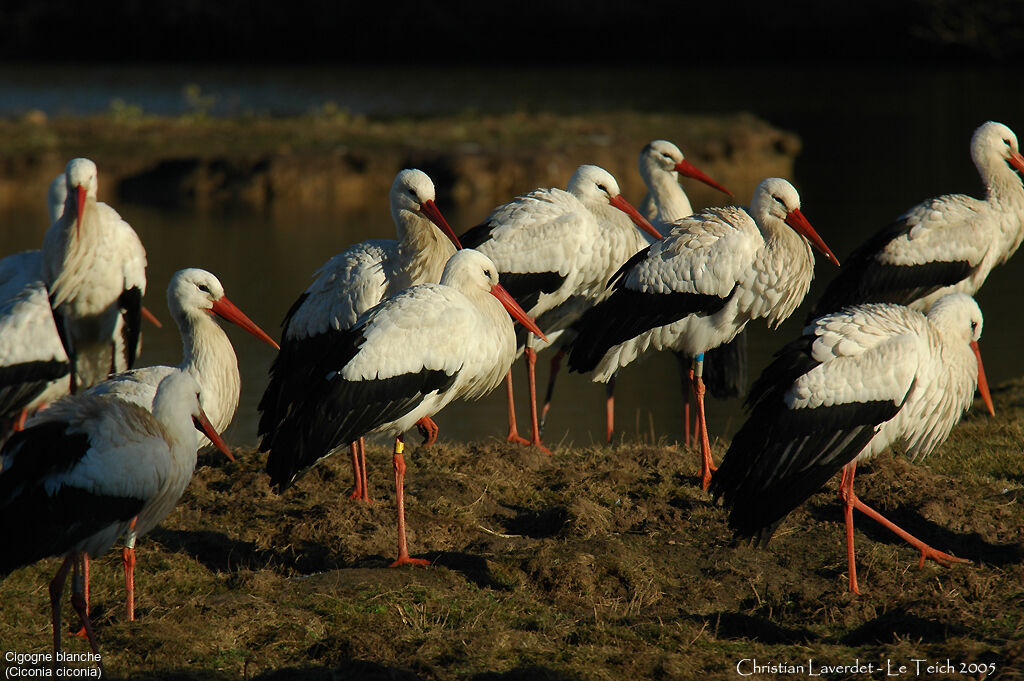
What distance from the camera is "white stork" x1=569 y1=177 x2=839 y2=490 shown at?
6074mm

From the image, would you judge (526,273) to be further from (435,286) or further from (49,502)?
(49,502)

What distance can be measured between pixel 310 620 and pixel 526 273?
2.89 metres

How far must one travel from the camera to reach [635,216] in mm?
7090

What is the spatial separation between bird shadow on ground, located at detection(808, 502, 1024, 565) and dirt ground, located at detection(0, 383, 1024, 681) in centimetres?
1

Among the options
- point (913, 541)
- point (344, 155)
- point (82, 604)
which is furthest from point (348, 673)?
point (344, 155)

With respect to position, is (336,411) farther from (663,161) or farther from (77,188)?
(663,161)

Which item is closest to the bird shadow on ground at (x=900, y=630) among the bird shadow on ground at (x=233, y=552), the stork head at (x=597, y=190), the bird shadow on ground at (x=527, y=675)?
the bird shadow on ground at (x=527, y=675)

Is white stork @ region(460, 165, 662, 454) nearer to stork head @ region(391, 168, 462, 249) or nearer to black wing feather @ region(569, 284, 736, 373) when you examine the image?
black wing feather @ region(569, 284, 736, 373)

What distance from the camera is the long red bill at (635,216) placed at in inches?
276

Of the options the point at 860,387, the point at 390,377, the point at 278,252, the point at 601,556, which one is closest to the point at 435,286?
the point at 390,377

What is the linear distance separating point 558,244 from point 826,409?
236cm

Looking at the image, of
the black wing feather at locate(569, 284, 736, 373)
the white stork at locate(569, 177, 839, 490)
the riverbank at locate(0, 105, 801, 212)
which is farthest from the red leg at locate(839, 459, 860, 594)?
the riverbank at locate(0, 105, 801, 212)

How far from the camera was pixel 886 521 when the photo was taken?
4840 mm

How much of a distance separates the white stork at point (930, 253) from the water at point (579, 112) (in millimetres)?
1286
